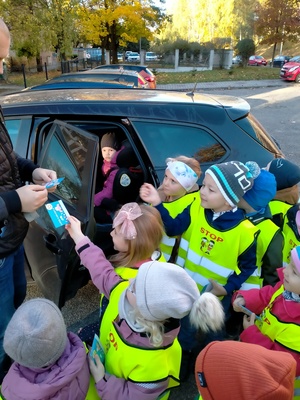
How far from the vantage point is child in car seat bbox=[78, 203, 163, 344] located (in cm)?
181

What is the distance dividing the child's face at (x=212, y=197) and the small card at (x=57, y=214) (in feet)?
2.77

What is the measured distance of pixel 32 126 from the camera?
109 inches

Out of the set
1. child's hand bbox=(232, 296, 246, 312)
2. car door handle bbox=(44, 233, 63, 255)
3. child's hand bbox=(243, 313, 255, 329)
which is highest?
car door handle bbox=(44, 233, 63, 255)

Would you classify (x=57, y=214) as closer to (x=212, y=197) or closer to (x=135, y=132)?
(x=212, y=197)

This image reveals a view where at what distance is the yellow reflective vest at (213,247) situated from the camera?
7.00ft

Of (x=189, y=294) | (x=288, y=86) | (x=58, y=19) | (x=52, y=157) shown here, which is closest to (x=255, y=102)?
(x=288, y=86)

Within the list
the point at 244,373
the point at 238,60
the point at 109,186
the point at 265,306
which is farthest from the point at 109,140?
the point at 238,60

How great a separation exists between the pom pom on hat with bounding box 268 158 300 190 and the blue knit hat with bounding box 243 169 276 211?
32 centimetres

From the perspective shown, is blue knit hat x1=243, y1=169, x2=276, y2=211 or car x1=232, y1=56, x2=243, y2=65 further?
car x1=232, y1=56, x2=243, y2=65

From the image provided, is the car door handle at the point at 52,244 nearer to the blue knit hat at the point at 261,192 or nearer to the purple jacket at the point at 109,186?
the purple jacket at the point at 109,186

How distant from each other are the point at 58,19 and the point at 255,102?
32.0 feet

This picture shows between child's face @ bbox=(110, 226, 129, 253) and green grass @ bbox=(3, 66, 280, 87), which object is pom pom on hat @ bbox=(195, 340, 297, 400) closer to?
child's face @ bbox=(110, 226, 129, 253)

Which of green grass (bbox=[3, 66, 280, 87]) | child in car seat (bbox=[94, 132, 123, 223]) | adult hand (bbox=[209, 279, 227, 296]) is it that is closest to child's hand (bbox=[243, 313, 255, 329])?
adult hand (bbox=[209, 279, 227, 296])

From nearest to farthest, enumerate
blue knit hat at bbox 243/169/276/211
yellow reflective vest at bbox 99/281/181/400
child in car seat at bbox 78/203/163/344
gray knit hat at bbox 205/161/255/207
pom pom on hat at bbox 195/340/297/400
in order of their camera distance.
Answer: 1. pom pom on hat at bbox 195/340/297/400
2. yellow reflective vest at bbox 99/281/181/400
3. child in car seat at bbox 78/203/163/344
4. gray knit hat at bbox 205/161/255/207
5. blue knit hat at bbox 243/169/276/211
